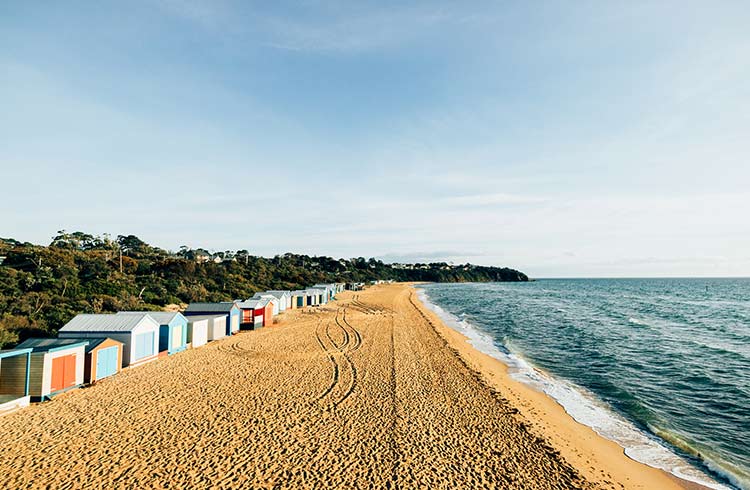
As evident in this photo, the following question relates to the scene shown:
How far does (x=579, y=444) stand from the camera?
39.4 ft

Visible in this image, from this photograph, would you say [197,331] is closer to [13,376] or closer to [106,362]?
[106,362]

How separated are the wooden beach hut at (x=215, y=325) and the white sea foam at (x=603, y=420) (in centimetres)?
1645

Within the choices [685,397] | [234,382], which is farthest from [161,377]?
[685,397]

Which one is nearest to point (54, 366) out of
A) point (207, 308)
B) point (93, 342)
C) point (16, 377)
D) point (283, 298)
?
point (16, 377)

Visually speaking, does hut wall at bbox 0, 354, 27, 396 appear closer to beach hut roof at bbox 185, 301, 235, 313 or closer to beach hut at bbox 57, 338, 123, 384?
beach hut at bbox 57, 338, 123, 384

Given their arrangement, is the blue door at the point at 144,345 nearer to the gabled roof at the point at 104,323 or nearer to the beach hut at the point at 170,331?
the gabled roof at the point at 104,323

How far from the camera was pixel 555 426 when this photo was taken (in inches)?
522

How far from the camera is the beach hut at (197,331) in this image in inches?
860

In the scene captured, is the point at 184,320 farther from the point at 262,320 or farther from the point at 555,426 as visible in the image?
the point at 555,426

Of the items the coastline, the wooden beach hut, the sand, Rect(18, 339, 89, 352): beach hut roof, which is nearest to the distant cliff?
Rect(18, 339, 89, 352): beach hut roof

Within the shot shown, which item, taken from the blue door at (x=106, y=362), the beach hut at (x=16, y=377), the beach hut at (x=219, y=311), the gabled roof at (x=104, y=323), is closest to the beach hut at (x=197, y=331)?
the beach hut at (x=219, y=311)

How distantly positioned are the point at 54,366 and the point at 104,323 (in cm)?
347

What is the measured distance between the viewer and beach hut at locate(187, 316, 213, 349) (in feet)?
71.7

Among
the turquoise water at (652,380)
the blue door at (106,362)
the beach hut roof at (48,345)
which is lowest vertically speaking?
the turquoise water at (652,380)
